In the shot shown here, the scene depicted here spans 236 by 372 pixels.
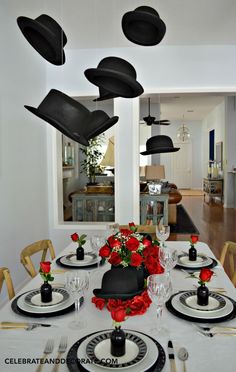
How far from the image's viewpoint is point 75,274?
1.37 meters

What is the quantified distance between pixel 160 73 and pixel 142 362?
3597 mm

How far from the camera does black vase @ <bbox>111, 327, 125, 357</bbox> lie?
109 cm

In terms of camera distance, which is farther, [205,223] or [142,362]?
[205,223]

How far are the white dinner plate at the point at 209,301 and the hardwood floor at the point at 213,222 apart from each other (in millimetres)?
3217

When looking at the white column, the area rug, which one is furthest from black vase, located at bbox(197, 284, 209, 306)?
the area rug

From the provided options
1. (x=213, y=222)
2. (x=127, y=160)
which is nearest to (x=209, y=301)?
→ (x=127, y=160)

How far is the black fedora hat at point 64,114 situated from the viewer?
4.50 feet

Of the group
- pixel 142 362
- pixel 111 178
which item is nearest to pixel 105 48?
pixel 142 362

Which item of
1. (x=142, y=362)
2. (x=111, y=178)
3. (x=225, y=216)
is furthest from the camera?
(x=111, y=178)

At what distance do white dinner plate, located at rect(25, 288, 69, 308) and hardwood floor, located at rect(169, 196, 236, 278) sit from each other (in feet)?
11.3

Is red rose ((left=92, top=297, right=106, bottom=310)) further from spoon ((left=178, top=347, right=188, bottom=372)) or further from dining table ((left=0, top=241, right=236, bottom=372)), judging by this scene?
spoon ((left=178, top=347, right=188, bottom=372))

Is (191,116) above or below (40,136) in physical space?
above

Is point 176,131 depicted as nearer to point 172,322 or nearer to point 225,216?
point 225,216

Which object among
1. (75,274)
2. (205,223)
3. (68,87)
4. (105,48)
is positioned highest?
(105,48)
